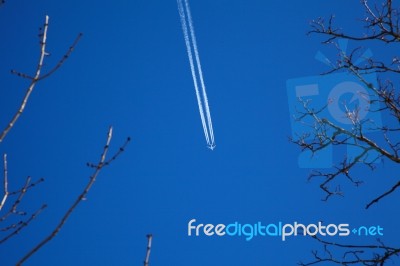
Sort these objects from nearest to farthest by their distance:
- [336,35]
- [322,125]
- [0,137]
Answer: [0,137] → [336,35] → [322,125]

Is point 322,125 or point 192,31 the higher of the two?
point 192,31

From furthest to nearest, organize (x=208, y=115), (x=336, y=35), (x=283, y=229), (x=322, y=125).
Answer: (x=208, y=115), (x=283, y=229), (x=322, y=125), (x=336, y=35)

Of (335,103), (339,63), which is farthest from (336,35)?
(335,103)

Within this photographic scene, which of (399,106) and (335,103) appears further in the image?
(335,103)

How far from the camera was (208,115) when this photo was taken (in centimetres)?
600

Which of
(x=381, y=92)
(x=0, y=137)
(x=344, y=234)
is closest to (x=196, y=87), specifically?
(x=344, y=234)

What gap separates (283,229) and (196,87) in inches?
69.4

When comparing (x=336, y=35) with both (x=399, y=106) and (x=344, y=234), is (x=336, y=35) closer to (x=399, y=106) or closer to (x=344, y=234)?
(x=399, y=106)

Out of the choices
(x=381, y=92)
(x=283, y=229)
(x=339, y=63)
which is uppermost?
(x=283, y=229)

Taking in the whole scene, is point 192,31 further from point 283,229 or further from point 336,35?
point 336,35

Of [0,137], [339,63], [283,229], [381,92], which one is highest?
[283,229]

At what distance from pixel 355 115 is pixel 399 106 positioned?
0.20 metres

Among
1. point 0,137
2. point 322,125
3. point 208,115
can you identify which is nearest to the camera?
point 0,137

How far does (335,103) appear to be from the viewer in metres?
5.73
